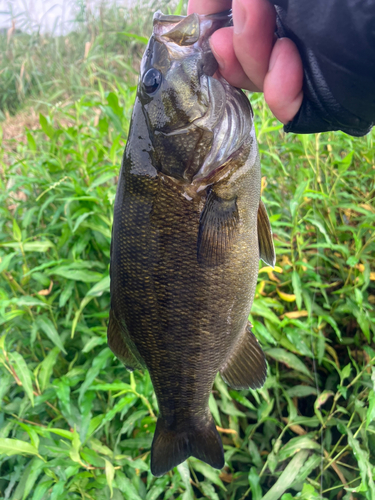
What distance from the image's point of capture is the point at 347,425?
1909 mm

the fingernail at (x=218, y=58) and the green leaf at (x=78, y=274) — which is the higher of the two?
the fingernail at (x=218, y=58)

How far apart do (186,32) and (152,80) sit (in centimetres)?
19

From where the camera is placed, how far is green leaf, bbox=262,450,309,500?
178 cm

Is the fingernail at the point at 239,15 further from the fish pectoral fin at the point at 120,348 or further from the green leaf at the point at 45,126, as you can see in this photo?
the green leaf at the point at 45,126

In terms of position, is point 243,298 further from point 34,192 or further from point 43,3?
point 43,3

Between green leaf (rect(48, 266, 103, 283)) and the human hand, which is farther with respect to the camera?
green leaf (rect(48, 266, 103, 283))

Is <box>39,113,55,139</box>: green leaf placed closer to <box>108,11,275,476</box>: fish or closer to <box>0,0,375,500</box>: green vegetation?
<box>0,0,375,500</box>: green vegetation

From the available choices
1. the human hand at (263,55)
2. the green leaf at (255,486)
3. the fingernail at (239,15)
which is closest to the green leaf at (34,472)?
the green leaf at (255,486)

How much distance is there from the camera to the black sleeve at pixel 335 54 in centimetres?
84

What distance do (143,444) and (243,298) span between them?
120 centimetres

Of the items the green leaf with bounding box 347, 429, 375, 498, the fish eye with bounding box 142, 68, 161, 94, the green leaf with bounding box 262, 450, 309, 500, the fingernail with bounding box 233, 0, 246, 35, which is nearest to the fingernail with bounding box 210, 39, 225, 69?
the fingernail with bounding box 233, 0, 246, 35

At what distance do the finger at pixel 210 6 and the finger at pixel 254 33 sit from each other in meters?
0.24

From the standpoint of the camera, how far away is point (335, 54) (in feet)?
2.90

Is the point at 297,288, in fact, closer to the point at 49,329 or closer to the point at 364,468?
the point at 364,468
